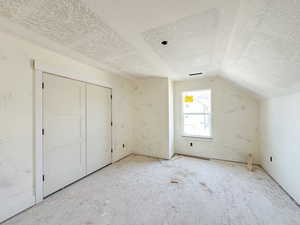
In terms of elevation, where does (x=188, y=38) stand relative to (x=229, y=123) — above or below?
above

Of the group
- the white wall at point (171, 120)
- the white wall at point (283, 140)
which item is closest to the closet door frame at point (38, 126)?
the white wall at point (171, 120)

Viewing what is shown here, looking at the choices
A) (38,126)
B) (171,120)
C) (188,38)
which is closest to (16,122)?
(38,126)

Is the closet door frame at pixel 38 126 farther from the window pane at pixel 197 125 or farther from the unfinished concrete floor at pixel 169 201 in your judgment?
the window pane at pixel 197 125

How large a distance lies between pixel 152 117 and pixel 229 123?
2.15 meters

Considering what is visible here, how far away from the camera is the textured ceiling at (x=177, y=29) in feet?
3.80

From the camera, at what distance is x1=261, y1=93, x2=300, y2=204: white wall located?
195cm

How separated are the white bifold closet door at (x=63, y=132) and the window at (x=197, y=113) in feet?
9.62

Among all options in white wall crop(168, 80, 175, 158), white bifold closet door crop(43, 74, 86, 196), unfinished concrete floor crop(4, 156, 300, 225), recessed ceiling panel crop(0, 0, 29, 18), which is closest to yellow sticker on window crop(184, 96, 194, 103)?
white wall crop(168, 80, 175, 158)

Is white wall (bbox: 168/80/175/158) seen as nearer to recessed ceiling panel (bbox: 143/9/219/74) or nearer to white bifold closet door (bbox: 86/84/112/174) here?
recessed ceiling panel (bbox: 143/9/219/74)

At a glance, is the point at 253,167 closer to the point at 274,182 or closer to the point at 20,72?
the point at 274,182

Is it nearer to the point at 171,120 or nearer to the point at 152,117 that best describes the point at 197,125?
the point at 171,120

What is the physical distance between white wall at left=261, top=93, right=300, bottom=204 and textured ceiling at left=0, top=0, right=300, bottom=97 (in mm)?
361

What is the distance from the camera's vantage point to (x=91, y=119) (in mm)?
2889

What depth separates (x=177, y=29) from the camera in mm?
1543
